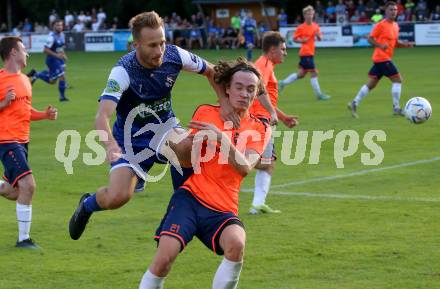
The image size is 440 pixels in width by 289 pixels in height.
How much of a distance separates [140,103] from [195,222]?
2122 mm

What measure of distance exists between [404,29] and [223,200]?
4067 cm

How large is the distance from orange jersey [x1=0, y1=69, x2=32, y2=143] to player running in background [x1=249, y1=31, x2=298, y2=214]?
2.55m

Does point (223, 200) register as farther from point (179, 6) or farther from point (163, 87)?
point (179, 6)

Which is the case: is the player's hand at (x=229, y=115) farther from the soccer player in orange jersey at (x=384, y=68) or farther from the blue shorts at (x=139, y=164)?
the soccer player in orange jersey at (x=384, y=68)

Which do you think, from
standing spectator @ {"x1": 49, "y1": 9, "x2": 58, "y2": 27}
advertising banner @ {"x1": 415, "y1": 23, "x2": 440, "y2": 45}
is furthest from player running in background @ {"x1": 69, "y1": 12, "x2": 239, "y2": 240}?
standing spectator @ {"x1": 49, "y1": 9, "x2": 58, "y2": 27}

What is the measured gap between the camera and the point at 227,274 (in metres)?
6.83

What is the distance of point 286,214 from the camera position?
11375mm

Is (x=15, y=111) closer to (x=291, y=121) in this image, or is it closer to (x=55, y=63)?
(x=291, y=121)

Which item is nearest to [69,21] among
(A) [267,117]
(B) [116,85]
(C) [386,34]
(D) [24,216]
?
(C) [386,34]

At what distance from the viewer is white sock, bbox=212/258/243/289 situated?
681 centimetres

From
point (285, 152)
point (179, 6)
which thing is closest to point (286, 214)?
point (285, 152)

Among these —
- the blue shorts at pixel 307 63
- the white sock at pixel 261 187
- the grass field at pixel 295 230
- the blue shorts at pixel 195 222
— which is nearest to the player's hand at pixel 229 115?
the blue shorts at pixel 195 222

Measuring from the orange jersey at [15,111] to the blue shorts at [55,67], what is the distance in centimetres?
1705

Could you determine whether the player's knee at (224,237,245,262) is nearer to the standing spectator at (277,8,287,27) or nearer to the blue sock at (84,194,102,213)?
the blue sock at (84,194,102,213)
